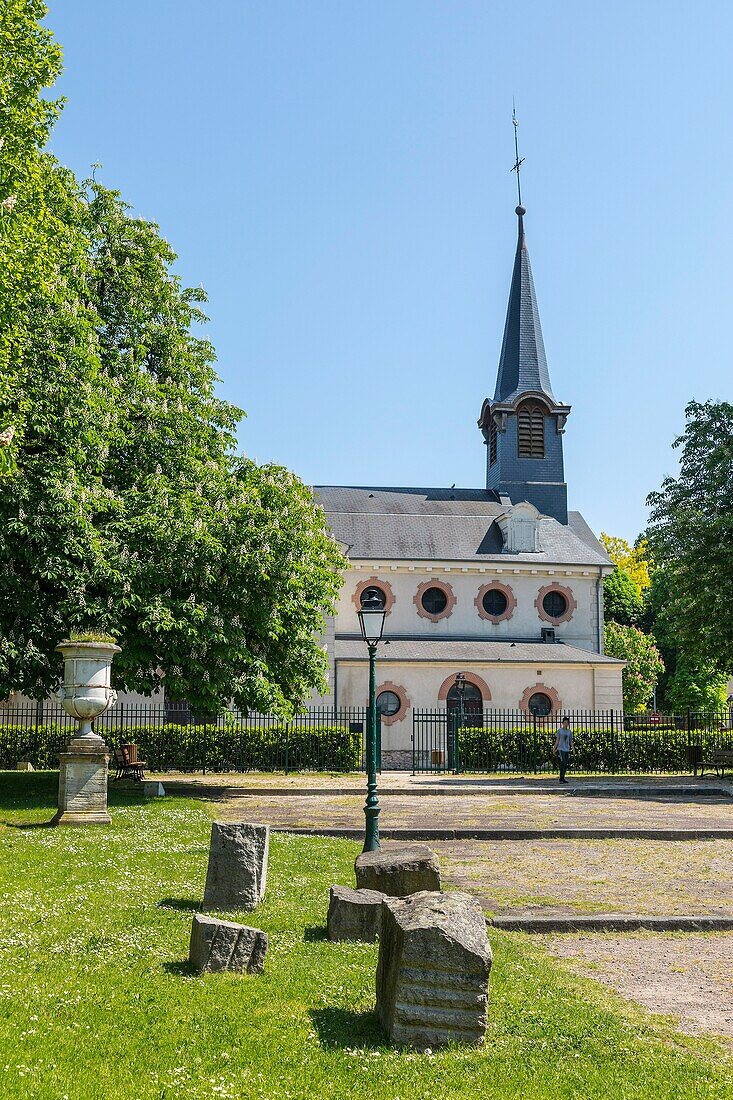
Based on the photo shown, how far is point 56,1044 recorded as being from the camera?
507 centimetres

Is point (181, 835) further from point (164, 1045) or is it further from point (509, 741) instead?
point (509, 741)

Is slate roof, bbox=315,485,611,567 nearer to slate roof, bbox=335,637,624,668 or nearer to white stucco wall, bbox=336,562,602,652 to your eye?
white stucco wall, bbox=336,562,602,652

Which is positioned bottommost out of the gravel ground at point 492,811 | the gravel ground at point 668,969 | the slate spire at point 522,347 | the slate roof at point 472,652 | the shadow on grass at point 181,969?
the gravel ground at point 492,811

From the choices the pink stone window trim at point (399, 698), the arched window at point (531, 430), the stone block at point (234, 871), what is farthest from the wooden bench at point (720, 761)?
Result: the stone block at point (234, 871)

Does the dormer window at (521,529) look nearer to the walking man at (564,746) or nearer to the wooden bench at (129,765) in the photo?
the walking man at (564,746)

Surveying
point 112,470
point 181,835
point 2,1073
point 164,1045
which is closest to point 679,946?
point 164,1045

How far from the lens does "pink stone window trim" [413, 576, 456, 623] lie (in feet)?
125

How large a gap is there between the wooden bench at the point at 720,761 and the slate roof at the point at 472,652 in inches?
264

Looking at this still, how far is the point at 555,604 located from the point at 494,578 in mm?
2701

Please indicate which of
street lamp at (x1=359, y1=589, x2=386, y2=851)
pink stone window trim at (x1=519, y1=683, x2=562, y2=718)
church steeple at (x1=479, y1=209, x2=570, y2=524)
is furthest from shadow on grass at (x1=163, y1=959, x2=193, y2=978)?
church steeple at (x1=479, y1=209, x2=570, y2=524)

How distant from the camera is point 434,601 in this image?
38.6 metres

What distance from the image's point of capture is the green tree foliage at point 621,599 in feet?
Answer: 200

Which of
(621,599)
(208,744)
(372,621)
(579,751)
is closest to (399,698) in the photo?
(579,751)

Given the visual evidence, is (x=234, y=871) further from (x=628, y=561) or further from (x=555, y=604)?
(x=628, y=561)
